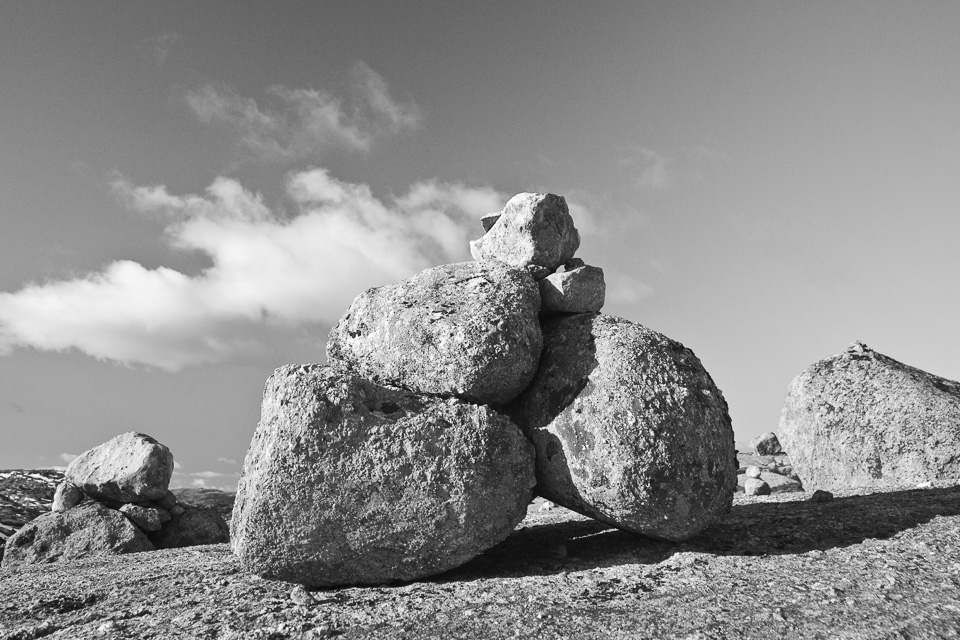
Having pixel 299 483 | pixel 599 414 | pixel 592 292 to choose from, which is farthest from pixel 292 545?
pixel 592 292

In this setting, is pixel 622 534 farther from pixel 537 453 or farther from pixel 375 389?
pixel 375 389

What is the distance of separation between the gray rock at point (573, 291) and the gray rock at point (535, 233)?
1.44 ft

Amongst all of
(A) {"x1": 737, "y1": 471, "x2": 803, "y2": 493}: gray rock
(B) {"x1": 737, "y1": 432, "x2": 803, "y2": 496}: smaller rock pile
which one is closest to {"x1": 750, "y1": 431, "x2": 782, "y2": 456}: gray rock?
(B) {"x1": 737, "y1": 432, "x2": 803, "y2": 496}: smaller rock pile

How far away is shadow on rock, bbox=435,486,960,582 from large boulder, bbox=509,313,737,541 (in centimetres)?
49

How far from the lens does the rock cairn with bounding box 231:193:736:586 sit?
23.0 feet

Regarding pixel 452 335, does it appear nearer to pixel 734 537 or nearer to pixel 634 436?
pixel 634 436

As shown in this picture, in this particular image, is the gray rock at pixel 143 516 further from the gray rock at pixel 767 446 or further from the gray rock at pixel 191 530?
the gray rock at pixel 767 446

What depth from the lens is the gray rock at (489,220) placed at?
1026 centimetres

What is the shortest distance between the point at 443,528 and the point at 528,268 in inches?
154

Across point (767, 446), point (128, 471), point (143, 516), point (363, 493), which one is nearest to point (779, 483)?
point (767, 446)

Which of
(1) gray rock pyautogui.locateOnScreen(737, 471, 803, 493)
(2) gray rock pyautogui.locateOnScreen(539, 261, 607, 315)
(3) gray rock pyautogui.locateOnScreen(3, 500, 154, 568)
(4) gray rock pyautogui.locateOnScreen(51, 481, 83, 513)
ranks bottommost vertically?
(3) gray rock pyautogui.locateOnScreen(3, 500, 154, 568)

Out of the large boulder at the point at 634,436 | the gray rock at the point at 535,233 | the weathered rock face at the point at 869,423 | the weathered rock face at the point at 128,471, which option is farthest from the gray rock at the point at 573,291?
the weathered rock face at the point at 128,471

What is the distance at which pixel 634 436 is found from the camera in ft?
23.6

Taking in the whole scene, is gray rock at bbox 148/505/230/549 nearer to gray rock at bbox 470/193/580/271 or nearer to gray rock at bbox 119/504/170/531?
gray rock at bbox 119/504/170/531
